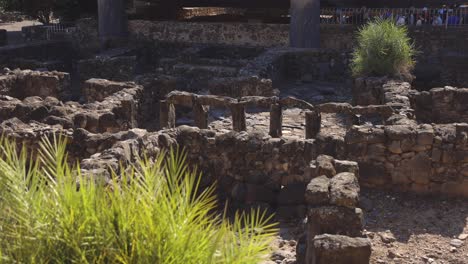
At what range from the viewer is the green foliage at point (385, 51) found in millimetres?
15922

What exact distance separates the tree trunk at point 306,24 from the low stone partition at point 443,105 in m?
9.38

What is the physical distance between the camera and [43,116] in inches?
506

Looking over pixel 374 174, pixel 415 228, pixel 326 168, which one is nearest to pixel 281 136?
pixel 374 174

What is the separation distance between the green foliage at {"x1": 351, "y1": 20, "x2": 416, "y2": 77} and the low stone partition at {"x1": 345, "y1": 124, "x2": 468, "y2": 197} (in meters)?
6.53

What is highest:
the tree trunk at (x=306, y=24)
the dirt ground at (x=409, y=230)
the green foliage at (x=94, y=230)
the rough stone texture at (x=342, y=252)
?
the tree trunk at (x=306, y=24)

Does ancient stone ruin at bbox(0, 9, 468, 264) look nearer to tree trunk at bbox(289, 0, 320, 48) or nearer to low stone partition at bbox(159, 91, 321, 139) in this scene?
low stone partition at bbox(159, 91, 321, 139)

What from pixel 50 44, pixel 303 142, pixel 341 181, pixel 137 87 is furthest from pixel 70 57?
pixel 341 181

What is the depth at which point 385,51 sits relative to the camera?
16125 mm

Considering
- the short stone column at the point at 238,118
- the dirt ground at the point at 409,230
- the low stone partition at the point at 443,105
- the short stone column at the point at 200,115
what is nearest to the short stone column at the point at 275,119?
the short stone column at the point at 238,118

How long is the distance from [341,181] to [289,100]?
22.3 ft

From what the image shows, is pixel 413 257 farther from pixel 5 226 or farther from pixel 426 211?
pixel 5 226

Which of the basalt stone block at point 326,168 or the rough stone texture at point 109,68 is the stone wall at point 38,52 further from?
the basalt stone block at point 326,168

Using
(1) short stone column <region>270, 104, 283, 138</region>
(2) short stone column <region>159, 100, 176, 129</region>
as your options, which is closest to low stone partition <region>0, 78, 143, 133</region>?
(2) short stone column <region>159, 100, 176, 129</region>

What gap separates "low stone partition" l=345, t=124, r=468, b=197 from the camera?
952 cm
